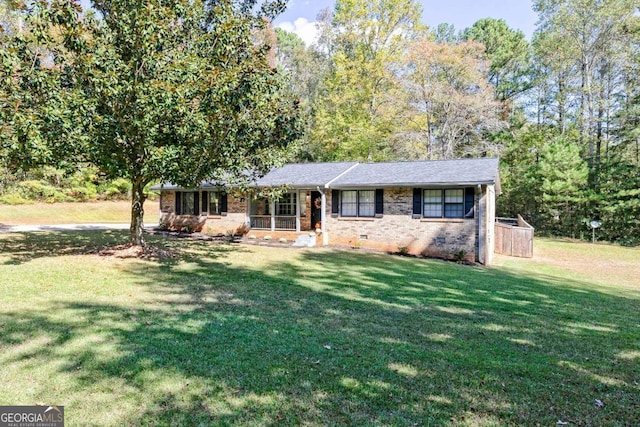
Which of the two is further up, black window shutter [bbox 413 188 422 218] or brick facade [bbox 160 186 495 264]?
black window shutter [bbox 413 188 422 218]

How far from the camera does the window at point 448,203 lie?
583 inches

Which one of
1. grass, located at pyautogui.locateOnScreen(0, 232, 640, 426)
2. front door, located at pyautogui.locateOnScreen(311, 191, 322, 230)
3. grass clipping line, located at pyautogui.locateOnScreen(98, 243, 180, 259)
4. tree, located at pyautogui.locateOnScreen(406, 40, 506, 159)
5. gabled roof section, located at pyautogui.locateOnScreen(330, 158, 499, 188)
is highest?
tree, located at pyautogui.locateOnScreen(406, 40, 506, 159)

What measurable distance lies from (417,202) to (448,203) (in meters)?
1.18

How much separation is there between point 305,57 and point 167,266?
29357 millimetres

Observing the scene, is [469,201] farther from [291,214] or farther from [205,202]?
[205,202]

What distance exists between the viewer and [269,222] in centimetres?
1953

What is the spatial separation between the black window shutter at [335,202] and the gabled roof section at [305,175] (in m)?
0.64

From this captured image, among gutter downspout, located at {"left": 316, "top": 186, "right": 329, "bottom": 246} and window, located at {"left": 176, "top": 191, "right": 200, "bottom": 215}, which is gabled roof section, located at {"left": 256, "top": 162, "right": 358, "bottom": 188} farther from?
window, located at {"left": 176, "top": 191, "right": 200, "bottom": 215}

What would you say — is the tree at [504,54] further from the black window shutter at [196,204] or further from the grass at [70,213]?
the grass at [70,213]

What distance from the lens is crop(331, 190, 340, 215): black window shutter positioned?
1742 cm

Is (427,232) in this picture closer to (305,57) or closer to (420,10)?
(420,10)

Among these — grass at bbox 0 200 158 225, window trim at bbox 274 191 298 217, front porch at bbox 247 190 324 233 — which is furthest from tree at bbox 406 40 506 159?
grass at bbox 0 200 158 225

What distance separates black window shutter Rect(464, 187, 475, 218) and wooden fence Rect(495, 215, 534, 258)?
4.21 metres

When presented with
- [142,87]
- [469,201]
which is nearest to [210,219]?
[142,87]
